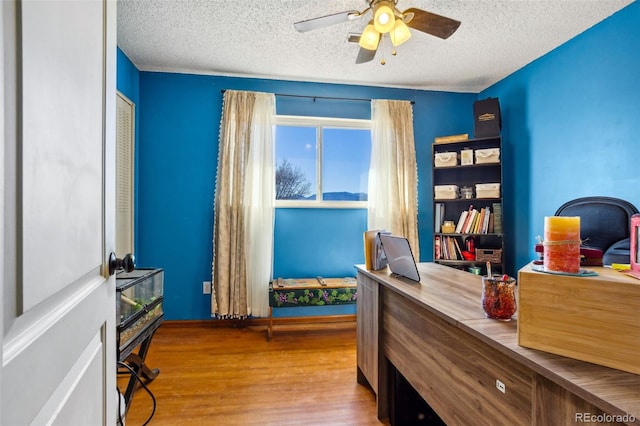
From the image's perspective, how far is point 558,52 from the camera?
285 cm

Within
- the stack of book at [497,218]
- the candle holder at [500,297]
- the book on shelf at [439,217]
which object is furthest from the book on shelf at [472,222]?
the candle holder at [500,297]

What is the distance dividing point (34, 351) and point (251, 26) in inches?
104

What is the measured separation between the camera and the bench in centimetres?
310

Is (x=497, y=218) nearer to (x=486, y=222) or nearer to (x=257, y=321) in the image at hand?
(x=486, y=222)

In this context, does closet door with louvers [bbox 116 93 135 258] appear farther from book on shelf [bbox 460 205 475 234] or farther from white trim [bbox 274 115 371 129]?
book on shelf [bbox 460 205 475 234]

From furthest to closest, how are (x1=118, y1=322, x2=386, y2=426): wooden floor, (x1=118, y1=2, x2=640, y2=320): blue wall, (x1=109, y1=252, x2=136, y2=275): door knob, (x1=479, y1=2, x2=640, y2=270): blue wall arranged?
(x1=118, y1=2, x2=640, y2=320): blue wall
(x1=479, y1=2, x2=640, y2=270): blue wall
(x1=118, y1=322, x2=386, y2=426): wooden floor
(x1=109, y1=252, x2=136, y2=275): door knob

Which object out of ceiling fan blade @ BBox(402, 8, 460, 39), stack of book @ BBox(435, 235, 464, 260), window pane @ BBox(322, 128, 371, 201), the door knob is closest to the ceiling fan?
ceiling fan blade @ BBox(402, 8, 460, 39)

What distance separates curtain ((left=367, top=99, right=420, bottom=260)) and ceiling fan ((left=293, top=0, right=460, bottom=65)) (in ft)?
4.97

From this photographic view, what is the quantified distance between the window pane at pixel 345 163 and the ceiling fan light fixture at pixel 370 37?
63.1 inches

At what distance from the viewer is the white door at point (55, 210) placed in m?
0.44

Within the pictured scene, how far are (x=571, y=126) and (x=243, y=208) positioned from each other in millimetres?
3015

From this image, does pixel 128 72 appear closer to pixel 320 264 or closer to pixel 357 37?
pixel 357 37

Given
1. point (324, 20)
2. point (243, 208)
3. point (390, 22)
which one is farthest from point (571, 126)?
point (243, 208)

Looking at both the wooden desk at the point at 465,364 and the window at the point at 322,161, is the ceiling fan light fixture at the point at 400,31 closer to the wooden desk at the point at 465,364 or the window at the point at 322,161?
the wooden desk at the point at 465,364
